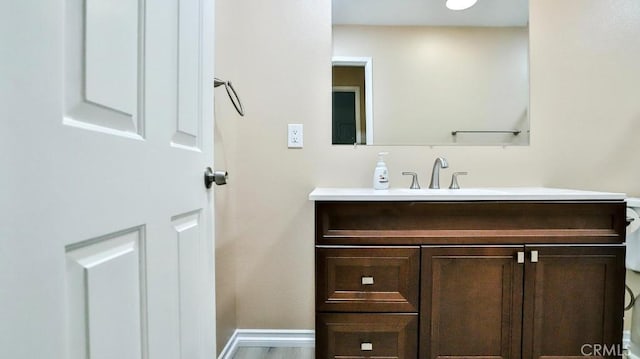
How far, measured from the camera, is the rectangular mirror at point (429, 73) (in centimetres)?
169

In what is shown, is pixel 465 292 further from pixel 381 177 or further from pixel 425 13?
pixel 425 13

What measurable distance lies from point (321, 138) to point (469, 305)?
1000mm

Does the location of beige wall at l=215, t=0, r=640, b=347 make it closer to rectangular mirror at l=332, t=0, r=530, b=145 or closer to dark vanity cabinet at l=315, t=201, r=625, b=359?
rectangular mirror at l=332, t=0, r=530, b=145

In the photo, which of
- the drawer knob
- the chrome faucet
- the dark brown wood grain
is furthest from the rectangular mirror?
the drawer knob

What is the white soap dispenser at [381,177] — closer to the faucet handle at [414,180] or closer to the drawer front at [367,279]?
the faucet handle at [414,180]

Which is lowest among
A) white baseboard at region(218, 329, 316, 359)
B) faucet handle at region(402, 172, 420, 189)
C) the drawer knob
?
white baseboard at region(218, 329, 316, 359)

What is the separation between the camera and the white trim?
5.54 feet

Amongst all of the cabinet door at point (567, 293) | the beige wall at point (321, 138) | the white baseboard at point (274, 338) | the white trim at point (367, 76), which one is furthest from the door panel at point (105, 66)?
the white baseboard at point (274, 338)

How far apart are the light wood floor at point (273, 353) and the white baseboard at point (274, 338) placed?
23mm

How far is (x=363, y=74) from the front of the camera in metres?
1.70

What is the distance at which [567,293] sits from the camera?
46.7 inches

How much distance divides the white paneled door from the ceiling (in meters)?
1.08

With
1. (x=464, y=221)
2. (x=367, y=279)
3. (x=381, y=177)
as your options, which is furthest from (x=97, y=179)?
(x=381, y=177)

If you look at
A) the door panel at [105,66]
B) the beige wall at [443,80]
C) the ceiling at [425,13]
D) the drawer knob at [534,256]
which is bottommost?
the drawer knob at [534,256]
